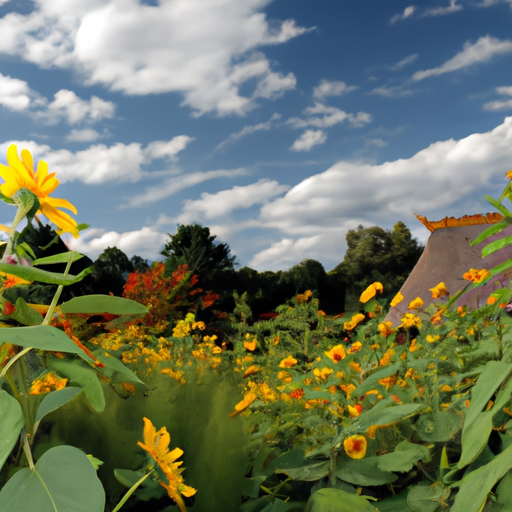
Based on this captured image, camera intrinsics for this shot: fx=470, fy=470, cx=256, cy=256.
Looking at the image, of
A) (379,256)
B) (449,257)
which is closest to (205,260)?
(449,257)

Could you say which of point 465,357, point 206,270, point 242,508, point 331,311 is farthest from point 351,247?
point 242,508

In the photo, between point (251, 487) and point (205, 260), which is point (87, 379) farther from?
point (205, 260)

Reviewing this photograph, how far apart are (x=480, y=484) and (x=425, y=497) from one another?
14 cm

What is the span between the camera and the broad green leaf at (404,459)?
731mm

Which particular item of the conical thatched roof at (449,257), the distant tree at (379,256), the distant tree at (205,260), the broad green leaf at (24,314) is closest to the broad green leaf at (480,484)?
the broad green leaf at (24,314)

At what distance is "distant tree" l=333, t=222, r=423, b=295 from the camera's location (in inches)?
479

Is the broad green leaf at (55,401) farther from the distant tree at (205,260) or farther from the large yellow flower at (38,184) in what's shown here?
the distant tree at (205,260)

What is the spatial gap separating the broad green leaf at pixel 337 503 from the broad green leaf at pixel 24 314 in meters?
0.45

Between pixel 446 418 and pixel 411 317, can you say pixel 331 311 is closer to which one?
pixel 411 317

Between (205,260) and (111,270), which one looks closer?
(111,270)

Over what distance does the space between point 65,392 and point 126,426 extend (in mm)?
151

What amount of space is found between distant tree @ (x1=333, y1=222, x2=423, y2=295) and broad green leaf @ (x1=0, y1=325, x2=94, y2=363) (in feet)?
38.1

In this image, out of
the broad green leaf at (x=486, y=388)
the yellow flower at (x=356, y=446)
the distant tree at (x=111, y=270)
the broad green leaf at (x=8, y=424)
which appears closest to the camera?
the broad green leaf at (x=8, y=424)

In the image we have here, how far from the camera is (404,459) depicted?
0.74 metres
